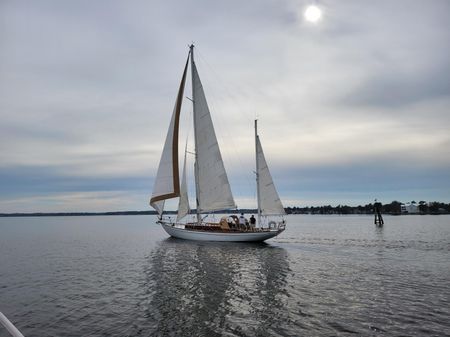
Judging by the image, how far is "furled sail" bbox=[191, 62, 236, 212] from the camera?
1459 inches

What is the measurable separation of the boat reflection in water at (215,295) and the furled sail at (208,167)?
1099 centimetres

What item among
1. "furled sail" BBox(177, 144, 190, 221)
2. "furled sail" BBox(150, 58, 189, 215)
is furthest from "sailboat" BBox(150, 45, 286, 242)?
"furled sail" BBox(177, 144, 190, 221)

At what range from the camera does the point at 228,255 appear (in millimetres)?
27266

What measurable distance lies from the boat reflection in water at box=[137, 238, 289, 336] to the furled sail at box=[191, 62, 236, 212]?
433 inches

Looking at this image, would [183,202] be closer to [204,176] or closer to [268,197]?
[204,176]

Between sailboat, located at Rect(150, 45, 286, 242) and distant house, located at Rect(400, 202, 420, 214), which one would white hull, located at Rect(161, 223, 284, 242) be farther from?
distant house, located at Rect(400, 202, 420, 214)

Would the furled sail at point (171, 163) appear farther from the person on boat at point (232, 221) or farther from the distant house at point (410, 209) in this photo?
the distant house at point (410, 209)

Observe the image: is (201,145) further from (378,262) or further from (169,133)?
(378,262)

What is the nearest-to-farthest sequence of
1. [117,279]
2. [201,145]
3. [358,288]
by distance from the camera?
[358,288], [117,279], [201,145]

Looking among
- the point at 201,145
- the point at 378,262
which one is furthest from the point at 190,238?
the point at 378,262

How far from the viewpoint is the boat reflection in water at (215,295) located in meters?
11.2

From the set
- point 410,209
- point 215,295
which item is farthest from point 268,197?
point 410,209

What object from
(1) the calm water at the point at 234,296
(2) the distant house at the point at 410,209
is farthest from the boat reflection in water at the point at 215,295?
(2) the distant house at the point at 410,209

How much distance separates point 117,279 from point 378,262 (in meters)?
16.8
